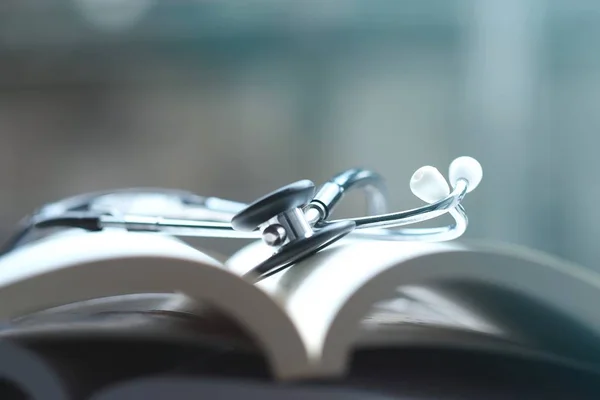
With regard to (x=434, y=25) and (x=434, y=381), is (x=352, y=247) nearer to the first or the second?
(x=434, y=381)

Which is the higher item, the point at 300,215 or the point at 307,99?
the point at 307,99

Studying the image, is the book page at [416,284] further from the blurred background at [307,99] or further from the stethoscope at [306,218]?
the blurred background at [307,99]

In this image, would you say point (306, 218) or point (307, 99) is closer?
point (306, 218)

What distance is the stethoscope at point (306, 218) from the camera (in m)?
0.37

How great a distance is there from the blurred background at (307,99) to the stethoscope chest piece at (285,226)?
0.57 m

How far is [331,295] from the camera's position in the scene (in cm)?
34

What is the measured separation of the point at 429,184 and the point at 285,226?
0.34 ft

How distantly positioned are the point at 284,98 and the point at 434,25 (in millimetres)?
265

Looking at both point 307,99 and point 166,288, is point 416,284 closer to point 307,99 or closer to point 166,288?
point 166,288

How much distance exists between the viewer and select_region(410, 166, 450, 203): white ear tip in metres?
0.41

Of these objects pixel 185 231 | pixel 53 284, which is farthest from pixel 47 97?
pixel 53 284

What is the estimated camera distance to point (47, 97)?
39.5 inches

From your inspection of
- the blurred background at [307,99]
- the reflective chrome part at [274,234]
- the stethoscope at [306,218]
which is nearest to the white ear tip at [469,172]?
the stethoscope at [306,218]

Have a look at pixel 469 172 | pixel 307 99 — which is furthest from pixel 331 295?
pixel 307 99
